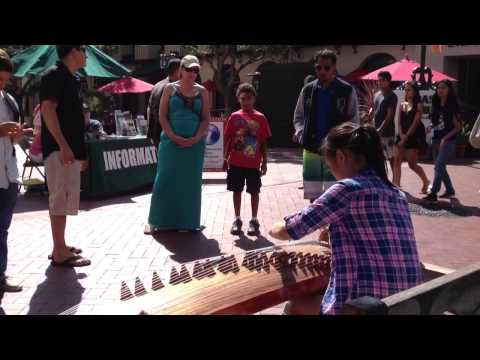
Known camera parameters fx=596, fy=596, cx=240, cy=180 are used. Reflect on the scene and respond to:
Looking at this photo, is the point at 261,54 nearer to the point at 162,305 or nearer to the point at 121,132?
the point at 121,132

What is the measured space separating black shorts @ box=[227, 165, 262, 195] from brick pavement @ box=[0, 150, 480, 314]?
0.52 meters

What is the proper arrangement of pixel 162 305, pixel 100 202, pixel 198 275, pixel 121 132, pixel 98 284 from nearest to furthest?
pixel 162 305 < pixel 198 275 < pixel 98 284 < pixel 100 202 < pixel 121 132

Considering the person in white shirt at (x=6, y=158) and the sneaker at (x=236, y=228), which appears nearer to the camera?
the person in white shirt at (x=6, y=158)

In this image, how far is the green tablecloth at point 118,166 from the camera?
882cm

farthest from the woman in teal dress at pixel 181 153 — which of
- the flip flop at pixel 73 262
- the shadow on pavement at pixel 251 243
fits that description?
the flip flop at pixel 73 262

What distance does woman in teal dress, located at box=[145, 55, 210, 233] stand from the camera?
604 centimetres

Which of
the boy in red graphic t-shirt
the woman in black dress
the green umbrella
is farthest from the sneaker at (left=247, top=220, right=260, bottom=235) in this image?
the green umbrella

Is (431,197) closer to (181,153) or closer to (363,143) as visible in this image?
(181,153)

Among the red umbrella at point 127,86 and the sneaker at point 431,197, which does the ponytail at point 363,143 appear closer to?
the sneaker at point 431,197

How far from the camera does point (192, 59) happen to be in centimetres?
595

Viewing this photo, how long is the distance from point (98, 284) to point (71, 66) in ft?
5.79

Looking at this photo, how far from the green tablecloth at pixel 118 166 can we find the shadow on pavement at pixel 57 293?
386 centimetres

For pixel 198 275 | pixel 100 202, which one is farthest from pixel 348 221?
pixel 100 202

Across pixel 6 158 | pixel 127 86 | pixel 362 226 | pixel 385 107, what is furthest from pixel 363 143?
pixel 127 86
